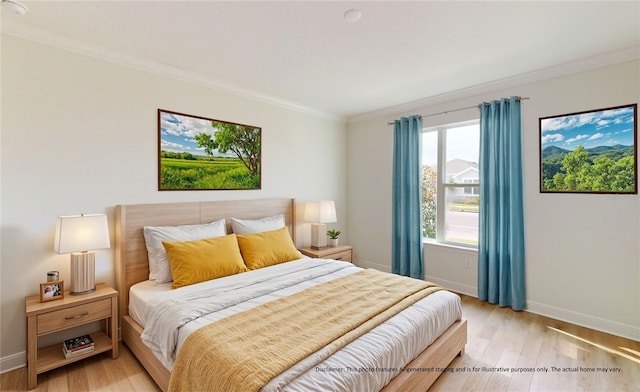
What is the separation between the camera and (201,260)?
8.16 feet

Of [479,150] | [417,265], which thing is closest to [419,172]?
[479,150]

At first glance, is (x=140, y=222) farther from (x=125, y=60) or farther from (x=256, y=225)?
(x=125, y=60)

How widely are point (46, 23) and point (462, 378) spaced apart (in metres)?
3.87

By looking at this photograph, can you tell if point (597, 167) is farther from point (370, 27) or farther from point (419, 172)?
point (370, 27)

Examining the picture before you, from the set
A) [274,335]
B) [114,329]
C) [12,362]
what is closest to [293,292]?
[274,335]

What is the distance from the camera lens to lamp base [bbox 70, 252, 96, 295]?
87.2 inches

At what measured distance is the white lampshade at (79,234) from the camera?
2.12 m

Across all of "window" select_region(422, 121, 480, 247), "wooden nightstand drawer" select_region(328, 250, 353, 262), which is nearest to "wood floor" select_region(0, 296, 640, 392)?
"window" select_region(422, 121, 480, 247)

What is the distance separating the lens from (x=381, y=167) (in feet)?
14.6

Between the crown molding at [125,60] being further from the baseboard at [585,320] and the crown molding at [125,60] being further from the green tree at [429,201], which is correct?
the baseboard at [585,320]

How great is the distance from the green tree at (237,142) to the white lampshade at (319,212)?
840 millimetres

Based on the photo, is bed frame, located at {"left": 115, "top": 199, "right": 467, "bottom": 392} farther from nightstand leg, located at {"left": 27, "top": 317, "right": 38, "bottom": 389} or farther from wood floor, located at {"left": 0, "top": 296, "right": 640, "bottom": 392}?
nightstand leg, located at {"left": 27, "top": 317, "right": 38, "bottom": 389}

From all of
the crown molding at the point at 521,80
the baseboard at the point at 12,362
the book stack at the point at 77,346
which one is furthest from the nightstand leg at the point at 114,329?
the crown molding at the point at 521,80

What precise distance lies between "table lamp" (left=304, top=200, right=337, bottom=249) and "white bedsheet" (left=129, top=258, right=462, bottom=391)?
1.08 meters
